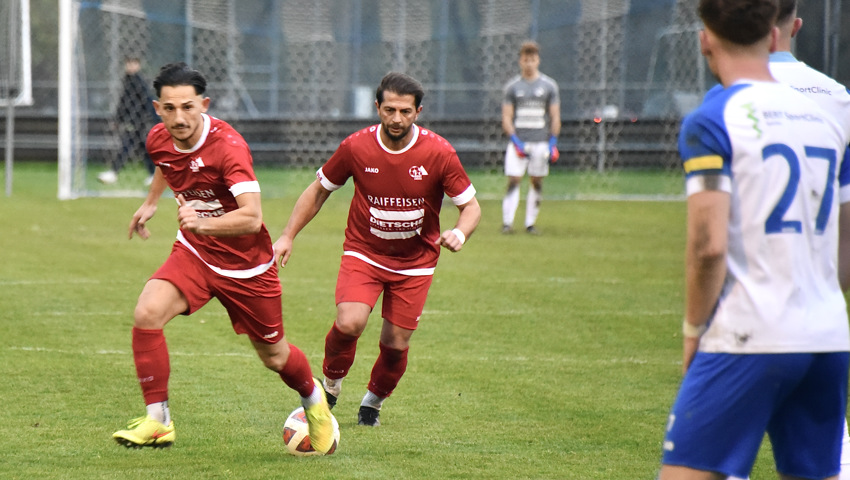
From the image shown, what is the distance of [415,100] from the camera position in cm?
567

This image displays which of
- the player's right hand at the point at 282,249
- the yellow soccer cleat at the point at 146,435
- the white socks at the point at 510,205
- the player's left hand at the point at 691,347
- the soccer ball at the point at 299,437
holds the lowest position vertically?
the white socks at the point at 510,205

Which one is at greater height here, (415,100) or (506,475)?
(415,100)

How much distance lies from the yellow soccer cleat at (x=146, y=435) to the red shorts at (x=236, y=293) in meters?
0.58

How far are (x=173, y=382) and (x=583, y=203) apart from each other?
13745 millimetres

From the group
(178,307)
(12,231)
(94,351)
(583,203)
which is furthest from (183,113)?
(583,203)

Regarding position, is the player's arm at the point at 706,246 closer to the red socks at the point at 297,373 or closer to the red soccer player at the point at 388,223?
the red socks at the point at 297,373

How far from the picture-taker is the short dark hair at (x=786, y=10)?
12.2 feet

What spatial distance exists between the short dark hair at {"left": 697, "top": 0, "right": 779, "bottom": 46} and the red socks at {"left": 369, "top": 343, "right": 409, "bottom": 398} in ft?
10.6

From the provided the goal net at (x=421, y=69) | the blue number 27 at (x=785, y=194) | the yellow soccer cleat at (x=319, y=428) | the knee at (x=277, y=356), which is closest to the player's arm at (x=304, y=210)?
the knee at (x=277, y=356)

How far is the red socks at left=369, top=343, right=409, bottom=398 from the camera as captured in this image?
18.7 feet

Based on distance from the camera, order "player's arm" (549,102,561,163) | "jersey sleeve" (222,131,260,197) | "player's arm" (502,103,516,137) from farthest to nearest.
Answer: "player's arm" (502,103,516,137)
"player's arm" (549,102,561,163)
"jersey sleeve" (222,131,260,197)

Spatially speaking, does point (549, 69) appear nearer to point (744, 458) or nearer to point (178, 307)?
point (178, 307)

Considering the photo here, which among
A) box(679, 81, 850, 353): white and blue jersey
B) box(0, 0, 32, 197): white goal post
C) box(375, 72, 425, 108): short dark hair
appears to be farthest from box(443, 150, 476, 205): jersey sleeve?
box(0, 0, 32, 197): white goal post

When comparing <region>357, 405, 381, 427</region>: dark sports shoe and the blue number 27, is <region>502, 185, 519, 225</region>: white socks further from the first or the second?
the blue number 27
